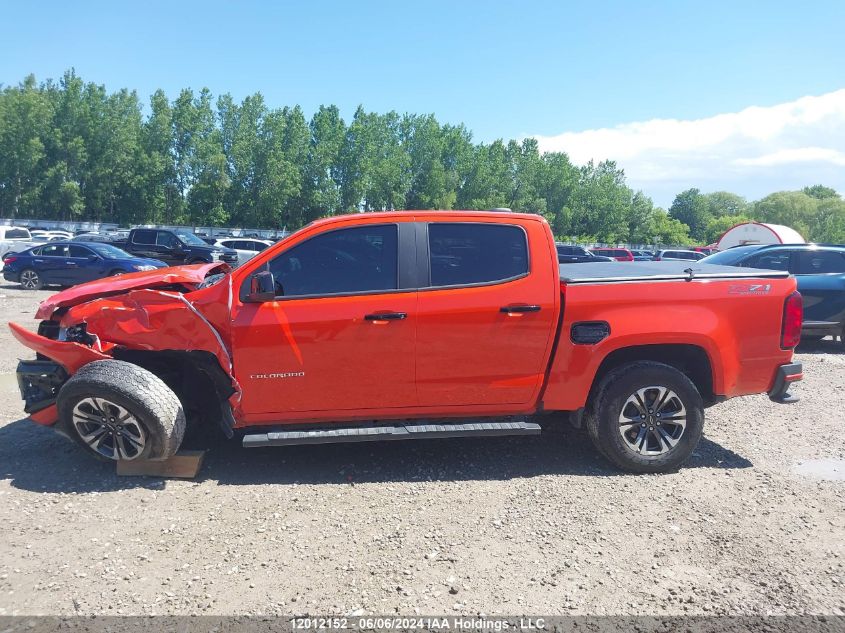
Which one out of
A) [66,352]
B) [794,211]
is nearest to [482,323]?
[66,352]

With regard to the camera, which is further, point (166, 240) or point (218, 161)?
point (218, 161)

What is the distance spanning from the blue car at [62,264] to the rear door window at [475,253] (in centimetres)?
1444

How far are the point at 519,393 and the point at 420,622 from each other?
1.97m

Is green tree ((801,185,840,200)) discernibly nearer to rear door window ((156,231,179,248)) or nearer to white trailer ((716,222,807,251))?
white trailer ((716,222,807,251))

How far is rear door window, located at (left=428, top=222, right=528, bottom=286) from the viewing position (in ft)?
14.3

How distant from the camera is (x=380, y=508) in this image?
12.9 ft

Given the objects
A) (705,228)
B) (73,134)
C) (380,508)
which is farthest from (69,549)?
(705,228)

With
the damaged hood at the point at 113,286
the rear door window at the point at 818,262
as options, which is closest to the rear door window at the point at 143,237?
the damaged hood at the point at 113,286

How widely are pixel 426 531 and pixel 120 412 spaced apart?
2355mm

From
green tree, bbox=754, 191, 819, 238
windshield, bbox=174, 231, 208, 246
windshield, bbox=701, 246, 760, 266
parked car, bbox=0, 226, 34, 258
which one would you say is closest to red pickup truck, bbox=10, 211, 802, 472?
windshield, bbox=701, 246, 760, 266

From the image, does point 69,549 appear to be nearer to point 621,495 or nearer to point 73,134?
point 621,495

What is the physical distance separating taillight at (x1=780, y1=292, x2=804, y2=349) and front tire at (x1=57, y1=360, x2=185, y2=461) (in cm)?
463

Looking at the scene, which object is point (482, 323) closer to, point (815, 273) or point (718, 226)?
point (815, 273)

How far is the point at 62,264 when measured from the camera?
55.0ft
